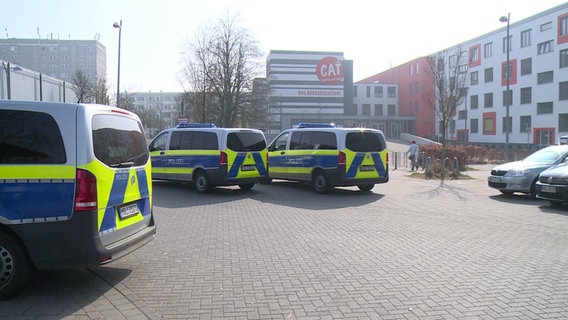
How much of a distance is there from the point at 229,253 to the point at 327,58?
81489mm

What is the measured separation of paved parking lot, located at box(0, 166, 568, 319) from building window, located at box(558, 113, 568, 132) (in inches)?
1731

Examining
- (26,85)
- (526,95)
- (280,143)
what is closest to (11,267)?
(280,143)

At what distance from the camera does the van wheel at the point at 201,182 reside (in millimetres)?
13062

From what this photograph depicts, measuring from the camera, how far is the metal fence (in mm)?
18469

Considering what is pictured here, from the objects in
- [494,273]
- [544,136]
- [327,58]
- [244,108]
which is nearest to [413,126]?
[327,58]

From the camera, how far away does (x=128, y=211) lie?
521 centimetres

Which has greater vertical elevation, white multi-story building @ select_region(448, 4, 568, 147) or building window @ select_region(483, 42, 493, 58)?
building window @ select_region(483, 42, 493, 58)

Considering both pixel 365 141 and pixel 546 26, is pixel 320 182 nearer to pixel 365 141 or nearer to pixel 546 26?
pixel 365 141

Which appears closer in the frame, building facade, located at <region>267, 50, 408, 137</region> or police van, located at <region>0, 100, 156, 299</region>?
police van, located at <region>0, 100, 156, 299</region>

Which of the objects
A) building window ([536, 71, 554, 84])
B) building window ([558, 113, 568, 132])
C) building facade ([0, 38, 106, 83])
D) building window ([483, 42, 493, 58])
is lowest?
building window ([558, 113, 568, 132])

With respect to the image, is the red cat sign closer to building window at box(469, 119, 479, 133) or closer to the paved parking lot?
building window at box(469, 119, 479, 133)

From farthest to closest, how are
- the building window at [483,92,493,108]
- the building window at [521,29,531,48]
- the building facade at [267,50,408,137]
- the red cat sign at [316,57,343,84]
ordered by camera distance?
1. the red cat sign at [316,57,343,84]
2. the building facade at [267,50,408,137]
3. the building window at [483,92,493,108]
4. the building window at [521,29,531,48]

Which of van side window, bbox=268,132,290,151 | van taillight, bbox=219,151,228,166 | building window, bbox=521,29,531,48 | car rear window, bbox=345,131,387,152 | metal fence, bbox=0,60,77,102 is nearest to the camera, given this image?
van taillight, bbox=219,151,228,166

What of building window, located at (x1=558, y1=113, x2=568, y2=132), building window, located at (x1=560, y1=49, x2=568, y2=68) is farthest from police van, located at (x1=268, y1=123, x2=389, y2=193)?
building window, located at (x1=560, y1=49, x2=568, y2=68)
